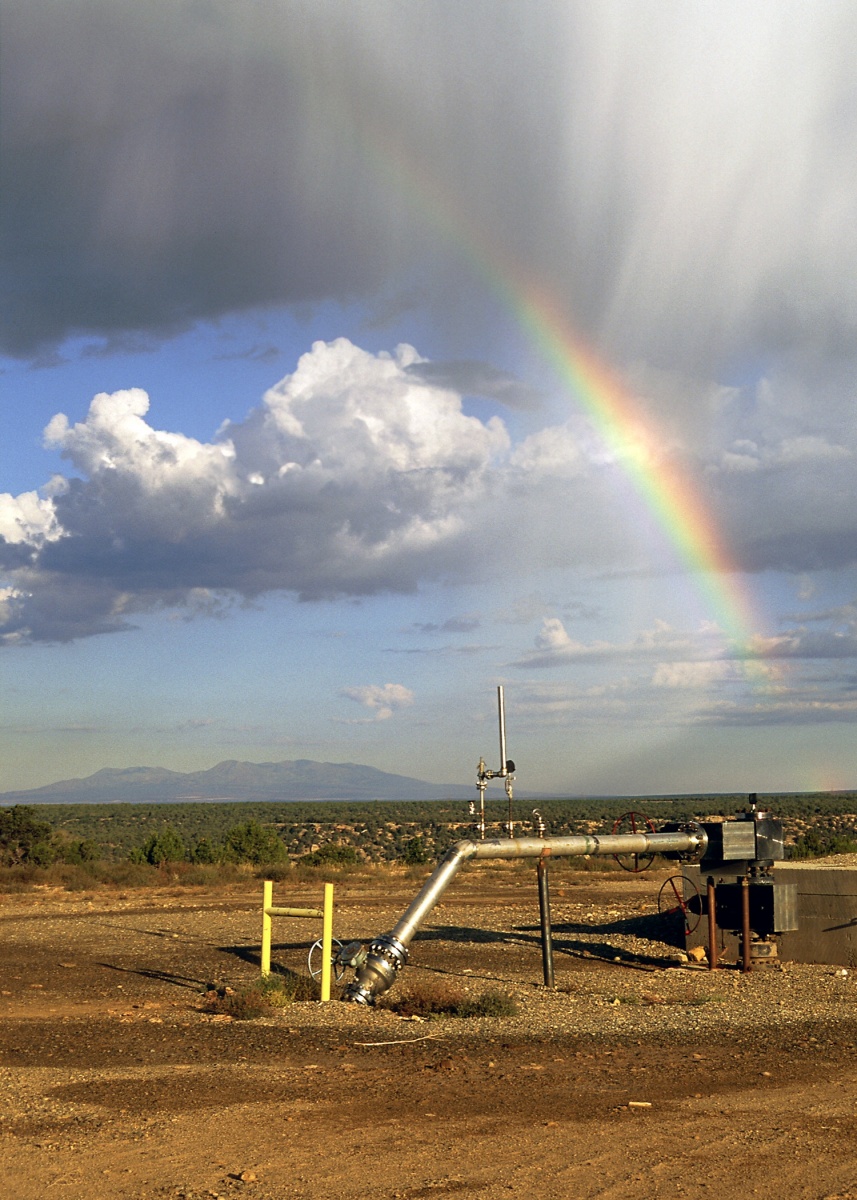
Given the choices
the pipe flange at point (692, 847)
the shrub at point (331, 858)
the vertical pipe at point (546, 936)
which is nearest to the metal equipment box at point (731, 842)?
the pipe flange at point (692, 847)

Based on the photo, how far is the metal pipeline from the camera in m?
15.9

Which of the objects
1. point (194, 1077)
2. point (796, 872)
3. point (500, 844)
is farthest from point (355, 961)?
point (796, 872)

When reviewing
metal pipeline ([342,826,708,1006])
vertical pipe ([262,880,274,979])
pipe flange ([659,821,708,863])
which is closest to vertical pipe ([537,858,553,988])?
metal pipeline ([342,826,708,1006])

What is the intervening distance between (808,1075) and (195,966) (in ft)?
35.6

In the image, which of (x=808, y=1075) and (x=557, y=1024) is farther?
(x=557, y=1024)

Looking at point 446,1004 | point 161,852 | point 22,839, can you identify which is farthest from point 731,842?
point 22,839

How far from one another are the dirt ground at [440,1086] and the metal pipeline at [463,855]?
657 millimetres

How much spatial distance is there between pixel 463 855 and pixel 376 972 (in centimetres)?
209

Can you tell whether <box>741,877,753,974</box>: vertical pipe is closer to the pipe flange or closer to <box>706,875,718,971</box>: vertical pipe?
<box>706,875,718,971</box>: vertical pipe

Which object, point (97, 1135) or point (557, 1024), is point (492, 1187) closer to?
point (97, 1135)

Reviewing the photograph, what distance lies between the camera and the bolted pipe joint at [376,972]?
620 inches

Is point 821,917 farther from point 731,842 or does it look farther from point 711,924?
point 731,842

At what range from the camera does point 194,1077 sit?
11.6 m

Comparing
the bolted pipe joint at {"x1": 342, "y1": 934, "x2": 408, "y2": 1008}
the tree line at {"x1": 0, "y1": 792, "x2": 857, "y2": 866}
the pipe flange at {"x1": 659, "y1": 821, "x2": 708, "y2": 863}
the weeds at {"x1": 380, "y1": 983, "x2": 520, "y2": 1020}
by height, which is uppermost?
the pipe flange at {"x1": 659, "y1": 821, "x2": 708, "y2": 863}
